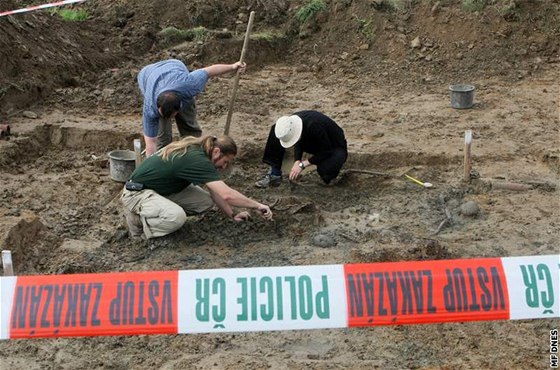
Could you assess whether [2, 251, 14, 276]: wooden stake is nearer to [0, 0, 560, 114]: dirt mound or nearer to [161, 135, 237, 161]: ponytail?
[161, 135, 237, 161]: ponytail

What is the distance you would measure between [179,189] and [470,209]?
2.74m

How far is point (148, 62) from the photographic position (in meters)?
11.5

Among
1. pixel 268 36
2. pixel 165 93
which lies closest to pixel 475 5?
pixel 268 36

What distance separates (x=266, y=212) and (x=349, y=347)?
1492 mm

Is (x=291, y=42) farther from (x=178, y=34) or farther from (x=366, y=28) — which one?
(x=178, y=34)

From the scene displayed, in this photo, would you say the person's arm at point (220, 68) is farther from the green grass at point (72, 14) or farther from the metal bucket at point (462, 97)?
the green grass at point (72, 14)

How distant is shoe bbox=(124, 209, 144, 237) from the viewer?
654cm

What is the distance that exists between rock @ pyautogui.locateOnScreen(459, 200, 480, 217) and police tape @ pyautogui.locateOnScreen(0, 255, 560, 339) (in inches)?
123

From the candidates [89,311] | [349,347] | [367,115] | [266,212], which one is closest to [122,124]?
[367,115]

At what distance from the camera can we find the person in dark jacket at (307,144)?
23.6 feet

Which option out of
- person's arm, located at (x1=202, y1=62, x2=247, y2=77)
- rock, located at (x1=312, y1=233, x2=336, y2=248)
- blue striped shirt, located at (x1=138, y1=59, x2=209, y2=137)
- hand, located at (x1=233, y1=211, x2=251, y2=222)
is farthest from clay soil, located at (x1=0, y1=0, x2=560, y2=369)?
person's arm, located at (x1=202, y1=62, x2=247, y2=77)

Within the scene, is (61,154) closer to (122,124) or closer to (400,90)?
(122,124)

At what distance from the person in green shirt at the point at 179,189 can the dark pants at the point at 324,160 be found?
110 cm

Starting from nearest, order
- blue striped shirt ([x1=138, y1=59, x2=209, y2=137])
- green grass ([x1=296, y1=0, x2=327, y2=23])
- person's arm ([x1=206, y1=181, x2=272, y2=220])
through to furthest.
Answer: person's arm ([x1=206, y1=181, x2=272, y2=220])
blue striped shirt ([x1=138, y1=59, x2=209, y2=137])
green grass ([x1=296, y1=0, x2=327, y2=23])
